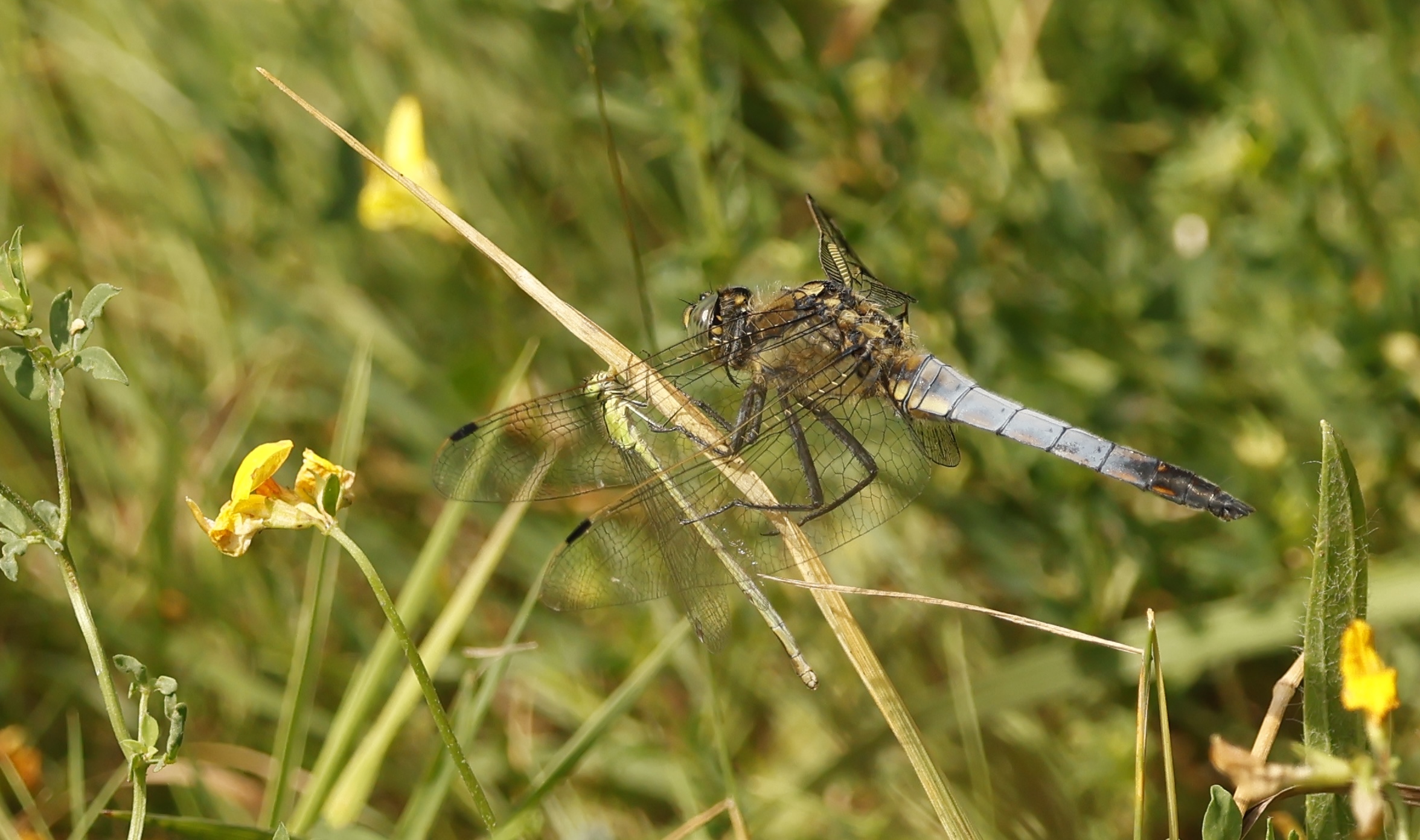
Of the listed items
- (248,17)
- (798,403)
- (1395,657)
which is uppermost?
(248,17)

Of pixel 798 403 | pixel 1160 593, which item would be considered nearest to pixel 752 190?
pixel 798 403

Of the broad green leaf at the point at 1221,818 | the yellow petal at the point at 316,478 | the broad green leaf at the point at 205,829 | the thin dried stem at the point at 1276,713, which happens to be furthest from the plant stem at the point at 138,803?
the thin dried stem at the point at 1276,713

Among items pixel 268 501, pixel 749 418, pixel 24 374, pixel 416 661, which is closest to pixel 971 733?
pixel 749 418

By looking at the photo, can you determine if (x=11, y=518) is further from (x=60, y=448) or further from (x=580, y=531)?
(x=580, y=531)

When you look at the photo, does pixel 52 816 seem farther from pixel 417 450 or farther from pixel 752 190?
pixel 752 190

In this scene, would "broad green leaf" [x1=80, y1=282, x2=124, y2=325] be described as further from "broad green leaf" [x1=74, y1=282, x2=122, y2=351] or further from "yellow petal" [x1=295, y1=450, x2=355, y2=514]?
"yellow petal" [x1=295, y1=450, x2=355, y2=514]

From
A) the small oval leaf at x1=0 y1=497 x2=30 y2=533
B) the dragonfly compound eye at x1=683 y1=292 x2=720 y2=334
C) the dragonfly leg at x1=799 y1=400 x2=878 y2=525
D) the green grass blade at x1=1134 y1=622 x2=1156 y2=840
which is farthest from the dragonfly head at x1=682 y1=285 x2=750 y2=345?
the small oval leaf at x1=0 y1=497 x2=30 y2=533
